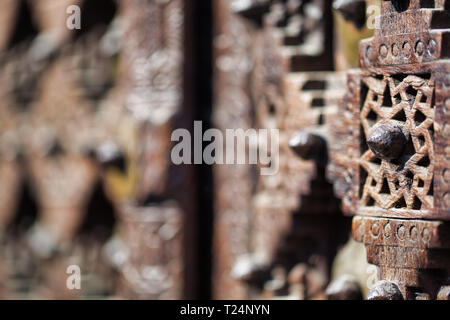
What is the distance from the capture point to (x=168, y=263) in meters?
1.64

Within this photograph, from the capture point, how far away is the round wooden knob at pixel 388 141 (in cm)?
100

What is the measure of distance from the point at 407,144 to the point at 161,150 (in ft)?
2.24

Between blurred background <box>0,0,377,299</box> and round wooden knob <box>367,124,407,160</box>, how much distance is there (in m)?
0.23

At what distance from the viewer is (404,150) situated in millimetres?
1013

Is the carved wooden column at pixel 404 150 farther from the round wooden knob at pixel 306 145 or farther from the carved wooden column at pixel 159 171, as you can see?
the carved wooden column at pixel 159 171

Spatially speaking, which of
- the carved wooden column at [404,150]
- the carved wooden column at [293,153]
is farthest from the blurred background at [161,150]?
the carved wooden column at [404,150]

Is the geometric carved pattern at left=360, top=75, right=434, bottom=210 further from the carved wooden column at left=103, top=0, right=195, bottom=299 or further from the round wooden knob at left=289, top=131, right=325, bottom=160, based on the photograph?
the carved wooden column at left=103, top=0, right=195, bottom=299

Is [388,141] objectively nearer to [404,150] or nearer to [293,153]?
[404,150]

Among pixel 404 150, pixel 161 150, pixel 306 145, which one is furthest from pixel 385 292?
pixel 161 150

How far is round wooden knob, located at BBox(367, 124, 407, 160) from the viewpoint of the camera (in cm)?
100

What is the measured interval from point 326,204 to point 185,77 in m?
0.41

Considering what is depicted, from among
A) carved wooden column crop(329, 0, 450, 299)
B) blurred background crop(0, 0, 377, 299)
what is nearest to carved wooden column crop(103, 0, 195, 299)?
blurred background crop(0, 0, 377, 299)
